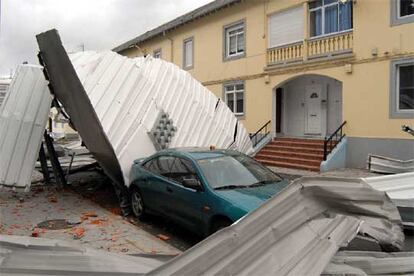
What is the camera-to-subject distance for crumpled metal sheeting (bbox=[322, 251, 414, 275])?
2887 millimetres

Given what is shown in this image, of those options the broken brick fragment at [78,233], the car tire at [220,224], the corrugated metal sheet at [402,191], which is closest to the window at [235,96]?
the broken brick fragment at [78,233]

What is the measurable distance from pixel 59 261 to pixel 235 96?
1793 centimetres

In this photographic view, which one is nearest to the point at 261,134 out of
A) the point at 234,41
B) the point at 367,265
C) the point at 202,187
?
the point at 234,41

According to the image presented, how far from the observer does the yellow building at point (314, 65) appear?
13562 mm

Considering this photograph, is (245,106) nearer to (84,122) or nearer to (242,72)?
(242,72)

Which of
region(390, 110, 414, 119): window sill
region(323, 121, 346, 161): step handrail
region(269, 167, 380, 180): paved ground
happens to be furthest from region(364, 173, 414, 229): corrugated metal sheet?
region(323, 121, 346, 161): step handrail

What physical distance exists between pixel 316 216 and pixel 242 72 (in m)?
16.8

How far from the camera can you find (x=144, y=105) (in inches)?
439

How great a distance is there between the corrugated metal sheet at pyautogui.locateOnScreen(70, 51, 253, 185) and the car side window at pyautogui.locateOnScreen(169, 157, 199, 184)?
84.1 inches

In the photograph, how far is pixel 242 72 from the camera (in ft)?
64.1

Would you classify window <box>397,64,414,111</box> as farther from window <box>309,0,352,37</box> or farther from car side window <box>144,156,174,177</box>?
car side window <box>144,156,174,177</box>

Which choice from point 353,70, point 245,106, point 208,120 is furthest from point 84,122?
point 245,106

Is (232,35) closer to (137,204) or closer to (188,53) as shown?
(188,53)

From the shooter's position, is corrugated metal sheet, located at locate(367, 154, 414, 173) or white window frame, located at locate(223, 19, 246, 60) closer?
corrugated metal sheet, located at locate(367, 154, 414, 173)
